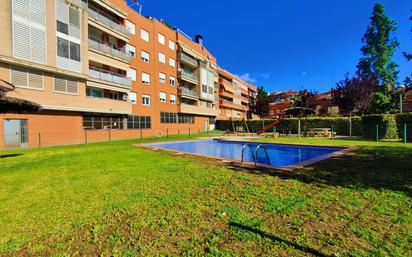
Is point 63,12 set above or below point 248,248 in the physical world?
above

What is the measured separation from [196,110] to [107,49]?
19.9 metres

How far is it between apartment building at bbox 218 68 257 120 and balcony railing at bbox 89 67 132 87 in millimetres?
29393

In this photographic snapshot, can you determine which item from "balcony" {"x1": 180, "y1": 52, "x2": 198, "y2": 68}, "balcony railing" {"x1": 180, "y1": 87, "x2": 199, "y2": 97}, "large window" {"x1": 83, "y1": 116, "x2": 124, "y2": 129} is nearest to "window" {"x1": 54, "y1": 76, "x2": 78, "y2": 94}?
"large window" {"x1": 83, "y1": 116, "x2": 124, "y2": 129}

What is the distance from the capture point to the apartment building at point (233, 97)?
2231 inches

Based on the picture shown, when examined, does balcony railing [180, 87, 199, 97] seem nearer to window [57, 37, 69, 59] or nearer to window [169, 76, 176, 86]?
window [169, 76, 176, 86]

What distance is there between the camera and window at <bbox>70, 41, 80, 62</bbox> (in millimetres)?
20688

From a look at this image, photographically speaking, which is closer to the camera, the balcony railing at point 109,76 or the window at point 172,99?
the balcony railing at point 109,76

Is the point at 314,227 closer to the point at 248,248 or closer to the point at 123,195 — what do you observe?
the point at 248,248

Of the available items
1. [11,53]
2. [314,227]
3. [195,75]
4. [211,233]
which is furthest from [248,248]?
[195,75]

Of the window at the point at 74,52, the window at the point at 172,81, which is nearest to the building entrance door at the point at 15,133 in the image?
the window at the point at 74,52

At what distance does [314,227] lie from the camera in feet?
11.4

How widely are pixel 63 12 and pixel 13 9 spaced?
13.7 feet

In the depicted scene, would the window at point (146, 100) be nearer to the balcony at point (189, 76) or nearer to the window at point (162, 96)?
the window at point (162, 96)

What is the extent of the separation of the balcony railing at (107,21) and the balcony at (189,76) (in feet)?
40.2
